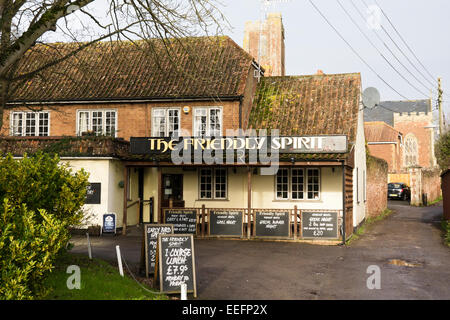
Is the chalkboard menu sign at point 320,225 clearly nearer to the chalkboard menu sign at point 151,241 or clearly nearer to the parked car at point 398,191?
the chalkboard menu sign at point 151,241

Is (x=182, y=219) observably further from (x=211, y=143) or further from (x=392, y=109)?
(x=392, y=109)

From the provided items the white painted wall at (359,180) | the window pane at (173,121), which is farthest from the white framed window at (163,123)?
the white painted wall at (359,180)

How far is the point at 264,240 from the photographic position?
1788 centimetres

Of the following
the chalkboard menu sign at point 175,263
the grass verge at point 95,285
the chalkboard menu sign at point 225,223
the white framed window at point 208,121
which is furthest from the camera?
the white framed window at point 208,121

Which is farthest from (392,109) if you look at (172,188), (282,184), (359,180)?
(172,188)

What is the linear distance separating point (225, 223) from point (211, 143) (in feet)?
10.5

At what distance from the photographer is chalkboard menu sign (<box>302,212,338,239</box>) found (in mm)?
17250

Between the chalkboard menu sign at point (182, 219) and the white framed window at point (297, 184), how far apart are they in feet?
13.5

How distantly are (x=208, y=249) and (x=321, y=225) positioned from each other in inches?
182

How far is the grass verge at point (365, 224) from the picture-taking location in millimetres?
18536

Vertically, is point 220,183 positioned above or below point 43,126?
below

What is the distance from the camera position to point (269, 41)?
4006cm
